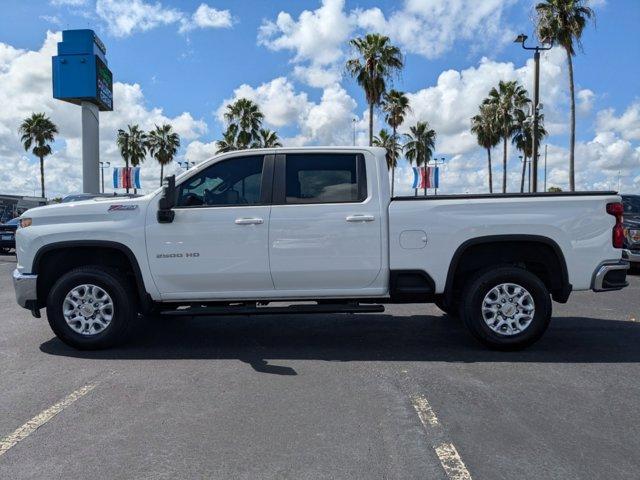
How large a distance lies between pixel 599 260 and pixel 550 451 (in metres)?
2.81

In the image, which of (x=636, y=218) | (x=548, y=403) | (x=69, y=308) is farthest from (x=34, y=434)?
(x=636, y=218)

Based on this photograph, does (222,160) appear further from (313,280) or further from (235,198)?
(313,280)

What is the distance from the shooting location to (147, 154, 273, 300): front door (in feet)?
18.2

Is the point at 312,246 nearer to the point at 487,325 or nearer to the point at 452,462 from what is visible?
the point at 487,325

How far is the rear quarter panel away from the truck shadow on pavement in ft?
2.81

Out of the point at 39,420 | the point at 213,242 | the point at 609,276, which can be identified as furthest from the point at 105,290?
the point at 609,276

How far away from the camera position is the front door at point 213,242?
218 inches

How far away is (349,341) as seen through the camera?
6184 mm

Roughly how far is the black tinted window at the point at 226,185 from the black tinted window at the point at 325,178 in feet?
1.17

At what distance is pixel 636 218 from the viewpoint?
40.0ft

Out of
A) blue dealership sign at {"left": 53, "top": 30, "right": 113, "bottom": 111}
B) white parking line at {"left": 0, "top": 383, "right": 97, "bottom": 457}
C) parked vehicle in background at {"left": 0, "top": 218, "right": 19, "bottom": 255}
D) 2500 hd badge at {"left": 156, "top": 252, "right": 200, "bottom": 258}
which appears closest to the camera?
white parking line at {"left": 0, "top": 383, "right": 97, "bottom": 457}

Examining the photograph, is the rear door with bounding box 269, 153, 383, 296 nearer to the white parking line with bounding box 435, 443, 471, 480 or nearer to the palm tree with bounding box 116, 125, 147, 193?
the white parking line with bounding box 435, 443, 471, 480

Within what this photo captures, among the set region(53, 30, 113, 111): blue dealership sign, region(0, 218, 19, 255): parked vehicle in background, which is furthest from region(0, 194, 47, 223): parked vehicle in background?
region(0, 218, 19, 255): parked vehicle in background

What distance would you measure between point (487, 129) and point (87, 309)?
145 feet
